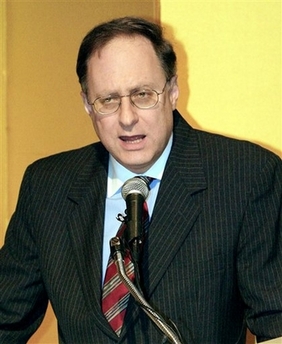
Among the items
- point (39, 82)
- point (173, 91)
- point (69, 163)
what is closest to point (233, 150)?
point (173, 91)

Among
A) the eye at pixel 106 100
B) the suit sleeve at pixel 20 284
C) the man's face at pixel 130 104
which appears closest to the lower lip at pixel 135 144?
the man's face at pixel 130 104

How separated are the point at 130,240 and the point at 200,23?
100cm

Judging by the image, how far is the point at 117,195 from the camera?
1800mm

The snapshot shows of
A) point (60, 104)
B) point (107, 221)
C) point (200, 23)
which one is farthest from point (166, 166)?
point (60, 104)

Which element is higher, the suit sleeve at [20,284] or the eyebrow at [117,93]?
the eyebrow at [117,93]

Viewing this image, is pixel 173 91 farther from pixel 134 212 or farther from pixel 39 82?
pixel 39 82

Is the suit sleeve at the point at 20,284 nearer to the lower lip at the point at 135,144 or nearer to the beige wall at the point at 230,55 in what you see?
the lower lip at the point at 135,144

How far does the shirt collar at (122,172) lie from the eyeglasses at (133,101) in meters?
0.16

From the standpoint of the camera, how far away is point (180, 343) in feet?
3.91

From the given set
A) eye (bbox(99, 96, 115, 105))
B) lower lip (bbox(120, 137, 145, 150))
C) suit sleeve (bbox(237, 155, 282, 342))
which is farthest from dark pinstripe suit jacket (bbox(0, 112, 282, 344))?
eye (bbox(99, 96, 115, 105))

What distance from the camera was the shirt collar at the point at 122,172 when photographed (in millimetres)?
1768

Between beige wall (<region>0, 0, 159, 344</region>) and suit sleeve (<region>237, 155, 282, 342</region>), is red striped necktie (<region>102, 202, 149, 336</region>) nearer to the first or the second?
suit sleeve (<region>237, 155, 282, 342</region>)

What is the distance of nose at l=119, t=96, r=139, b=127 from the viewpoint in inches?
64.4

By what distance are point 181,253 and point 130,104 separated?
0.37 m
